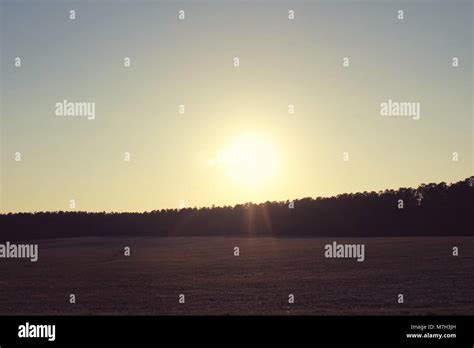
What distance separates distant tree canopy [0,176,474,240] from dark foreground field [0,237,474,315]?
207 feet

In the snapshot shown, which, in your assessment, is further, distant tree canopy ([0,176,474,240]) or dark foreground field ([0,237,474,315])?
distant tree canopy ([0,176,474,240])

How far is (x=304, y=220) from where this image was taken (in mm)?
154375

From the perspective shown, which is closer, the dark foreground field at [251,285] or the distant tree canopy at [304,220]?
the dark foreground field at [251,285]

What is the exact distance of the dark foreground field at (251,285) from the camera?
34906mm

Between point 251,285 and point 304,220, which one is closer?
point 251,285

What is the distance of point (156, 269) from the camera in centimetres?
6525

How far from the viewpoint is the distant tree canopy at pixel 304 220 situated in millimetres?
138500

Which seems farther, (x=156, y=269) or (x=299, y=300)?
(x=156, y=269)

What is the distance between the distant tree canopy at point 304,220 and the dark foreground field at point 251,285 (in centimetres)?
6310

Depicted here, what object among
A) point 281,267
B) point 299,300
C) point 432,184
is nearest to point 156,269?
point 281,267

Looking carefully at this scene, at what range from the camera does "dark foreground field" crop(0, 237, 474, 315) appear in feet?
115

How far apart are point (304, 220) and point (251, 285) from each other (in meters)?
108
